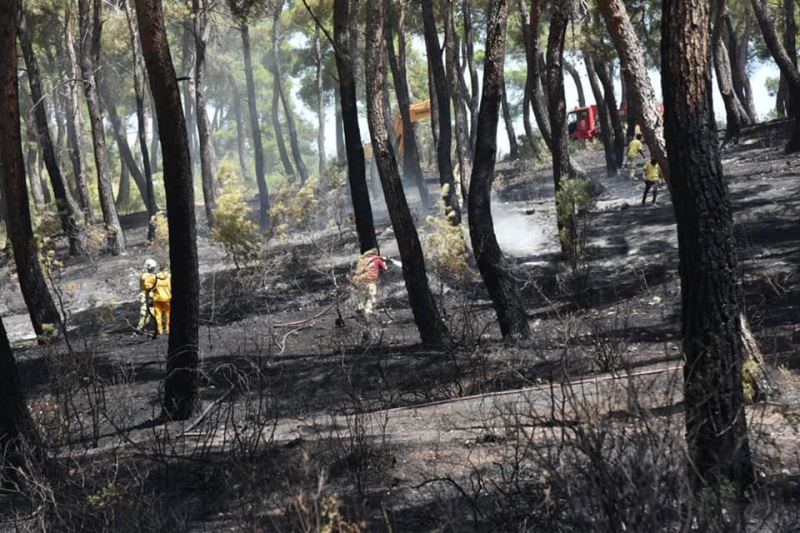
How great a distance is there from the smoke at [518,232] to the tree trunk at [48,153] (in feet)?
32.9

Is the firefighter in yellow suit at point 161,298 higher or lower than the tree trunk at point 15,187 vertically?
lower

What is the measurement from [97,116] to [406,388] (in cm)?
1796

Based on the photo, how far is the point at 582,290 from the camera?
633 inches

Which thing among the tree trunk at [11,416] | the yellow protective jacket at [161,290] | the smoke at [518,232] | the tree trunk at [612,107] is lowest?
the smoke at [518,232]

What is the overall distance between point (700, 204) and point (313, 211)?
66.9 feet

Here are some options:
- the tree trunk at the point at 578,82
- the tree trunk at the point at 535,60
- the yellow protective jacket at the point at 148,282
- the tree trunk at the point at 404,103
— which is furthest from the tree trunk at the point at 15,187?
the tree trunk at the point at 578,82

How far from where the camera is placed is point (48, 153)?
2477cm

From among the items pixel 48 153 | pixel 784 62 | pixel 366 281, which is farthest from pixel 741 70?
pixel 366 281

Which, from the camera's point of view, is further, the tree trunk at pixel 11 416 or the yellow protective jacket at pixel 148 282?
the yellow protective jacket at pixel 148 282

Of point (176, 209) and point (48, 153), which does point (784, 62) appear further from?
point (176, 209)

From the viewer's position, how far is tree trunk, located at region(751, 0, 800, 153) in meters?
24.3

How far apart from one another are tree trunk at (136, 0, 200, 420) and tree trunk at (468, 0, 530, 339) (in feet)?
14.1

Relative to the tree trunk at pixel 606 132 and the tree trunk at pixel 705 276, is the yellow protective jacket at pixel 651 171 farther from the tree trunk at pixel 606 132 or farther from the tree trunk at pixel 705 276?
the tree trunk at pixel 705 276

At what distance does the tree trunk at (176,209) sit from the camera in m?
11.2
